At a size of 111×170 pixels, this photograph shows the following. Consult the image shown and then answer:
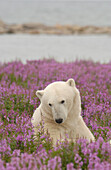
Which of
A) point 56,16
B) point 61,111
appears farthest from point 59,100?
point 56,16

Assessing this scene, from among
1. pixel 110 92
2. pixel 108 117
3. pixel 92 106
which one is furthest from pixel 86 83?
pixel 108 117

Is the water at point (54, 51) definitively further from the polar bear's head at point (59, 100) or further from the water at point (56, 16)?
the water at point (56, 16)

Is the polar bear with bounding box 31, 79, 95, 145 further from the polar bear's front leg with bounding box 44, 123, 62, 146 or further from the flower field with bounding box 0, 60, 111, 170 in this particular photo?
the flower field with bounding box 0, 60, 111, 170

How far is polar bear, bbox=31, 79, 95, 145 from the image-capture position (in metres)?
3.30

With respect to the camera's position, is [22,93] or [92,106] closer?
[92,106]

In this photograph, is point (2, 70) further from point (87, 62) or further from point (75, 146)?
point (75, 146)

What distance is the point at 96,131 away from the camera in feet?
13.2

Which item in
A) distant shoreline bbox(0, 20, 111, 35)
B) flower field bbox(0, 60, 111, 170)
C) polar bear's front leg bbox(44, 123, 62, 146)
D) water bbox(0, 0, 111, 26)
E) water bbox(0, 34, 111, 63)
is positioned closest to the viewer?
flower field bbox(0, 60, 111, 170)

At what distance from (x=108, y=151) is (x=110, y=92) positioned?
124 inches

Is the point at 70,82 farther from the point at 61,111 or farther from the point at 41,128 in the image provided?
the point at 41,128

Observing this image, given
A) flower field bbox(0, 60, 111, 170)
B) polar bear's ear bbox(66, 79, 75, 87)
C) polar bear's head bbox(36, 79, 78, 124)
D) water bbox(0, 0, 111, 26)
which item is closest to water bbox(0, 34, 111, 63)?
flower field bbox(0, 60, 111, 170)

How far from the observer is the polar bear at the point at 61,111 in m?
3.30

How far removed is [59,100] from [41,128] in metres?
0.37

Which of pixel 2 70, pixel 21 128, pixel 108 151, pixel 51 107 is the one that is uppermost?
pixel 2 70
